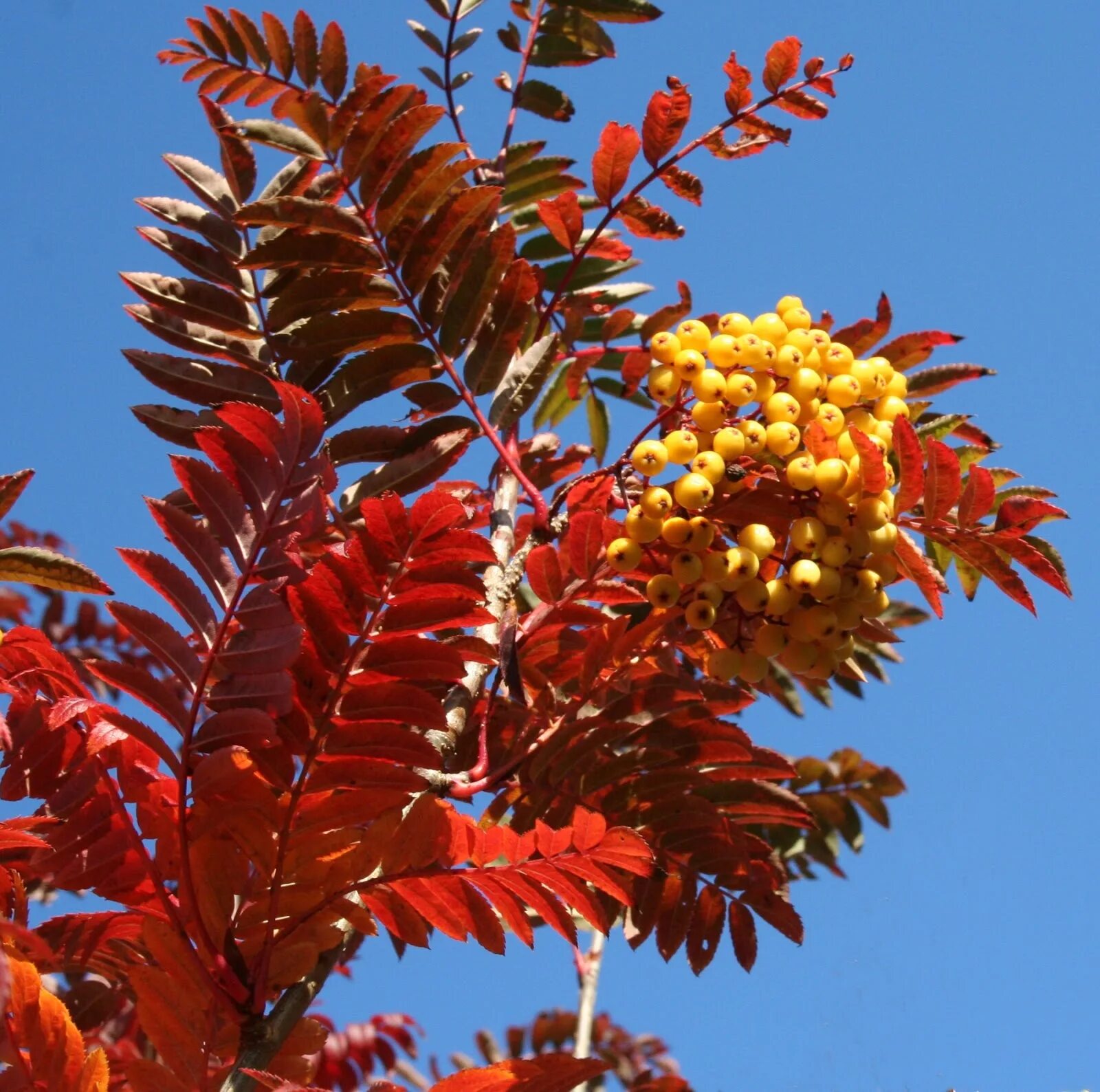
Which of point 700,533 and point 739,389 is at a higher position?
point 739,389

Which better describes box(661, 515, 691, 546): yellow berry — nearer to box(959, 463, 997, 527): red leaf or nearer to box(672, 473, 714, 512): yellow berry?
box(672, 473, 714, 512): yellow berry

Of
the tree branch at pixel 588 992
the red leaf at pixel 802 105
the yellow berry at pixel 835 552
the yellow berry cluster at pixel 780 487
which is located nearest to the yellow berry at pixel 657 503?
the yellow berry cluster at pixel 780 487

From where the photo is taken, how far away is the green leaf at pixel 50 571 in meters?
1.43

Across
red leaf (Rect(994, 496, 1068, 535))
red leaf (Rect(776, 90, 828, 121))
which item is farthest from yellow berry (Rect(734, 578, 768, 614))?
red leaf (Rect(776, 90, 828, 121))

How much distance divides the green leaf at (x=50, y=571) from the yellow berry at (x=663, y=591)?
69 cm

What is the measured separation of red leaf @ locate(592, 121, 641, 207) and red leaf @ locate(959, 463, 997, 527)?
732mm

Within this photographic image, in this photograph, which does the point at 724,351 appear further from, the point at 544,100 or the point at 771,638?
the point at 544,100

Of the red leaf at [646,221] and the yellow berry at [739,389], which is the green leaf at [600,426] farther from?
the yellow berry at [739,389]

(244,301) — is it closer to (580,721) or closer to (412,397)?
(412,397)

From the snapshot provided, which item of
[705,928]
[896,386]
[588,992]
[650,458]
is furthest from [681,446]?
[588,992]

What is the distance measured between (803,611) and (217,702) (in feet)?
2.55

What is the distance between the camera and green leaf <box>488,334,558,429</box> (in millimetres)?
1854

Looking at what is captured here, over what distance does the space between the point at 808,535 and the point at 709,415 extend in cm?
22

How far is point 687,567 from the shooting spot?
1.62 meters
